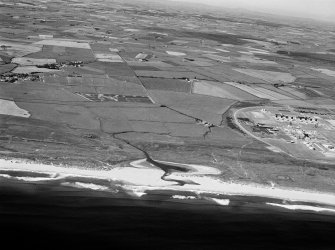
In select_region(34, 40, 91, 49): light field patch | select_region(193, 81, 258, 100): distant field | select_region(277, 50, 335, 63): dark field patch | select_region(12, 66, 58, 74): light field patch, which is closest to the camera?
select_region(12, 66, 58, 74): light field patch

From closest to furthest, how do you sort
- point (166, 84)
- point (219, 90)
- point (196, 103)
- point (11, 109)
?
point (11, 109) < point (196, 103) < point (166, 84) < point (219, 90)

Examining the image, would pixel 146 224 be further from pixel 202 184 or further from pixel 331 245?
pixel 331 245

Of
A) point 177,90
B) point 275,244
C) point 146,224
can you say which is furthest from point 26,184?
point 177,90

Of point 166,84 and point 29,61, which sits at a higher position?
point 29,61

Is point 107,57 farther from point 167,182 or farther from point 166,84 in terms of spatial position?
point 167,182

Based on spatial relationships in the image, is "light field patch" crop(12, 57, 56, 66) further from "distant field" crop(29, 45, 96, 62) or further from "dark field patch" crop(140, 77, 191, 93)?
"dark field patch" crop(140, 77, 191, 93)

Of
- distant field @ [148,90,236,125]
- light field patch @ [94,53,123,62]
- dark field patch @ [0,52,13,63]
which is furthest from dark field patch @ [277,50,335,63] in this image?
dark field patch @ [0,52,13,63]

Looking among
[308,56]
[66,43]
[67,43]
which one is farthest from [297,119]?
[308,56]

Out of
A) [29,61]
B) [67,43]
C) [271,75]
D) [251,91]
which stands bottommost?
[251,91]
